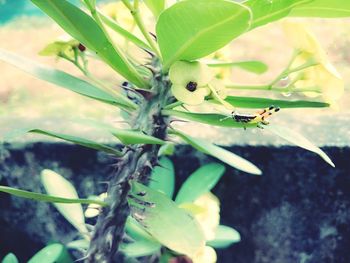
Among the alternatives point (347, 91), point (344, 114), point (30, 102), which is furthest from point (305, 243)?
point (30, 102)

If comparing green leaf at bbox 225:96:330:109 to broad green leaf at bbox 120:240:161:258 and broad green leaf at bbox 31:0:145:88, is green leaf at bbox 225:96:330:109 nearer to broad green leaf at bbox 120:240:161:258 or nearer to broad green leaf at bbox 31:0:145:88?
broad green leaf at bbox 31:0:145:88

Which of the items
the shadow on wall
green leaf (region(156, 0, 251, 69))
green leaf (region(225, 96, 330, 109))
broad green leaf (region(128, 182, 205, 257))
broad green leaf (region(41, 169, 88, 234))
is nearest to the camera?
green leaf (region(156, 0, 251, 69))

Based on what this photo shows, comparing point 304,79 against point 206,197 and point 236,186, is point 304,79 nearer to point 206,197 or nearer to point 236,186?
point 206,197

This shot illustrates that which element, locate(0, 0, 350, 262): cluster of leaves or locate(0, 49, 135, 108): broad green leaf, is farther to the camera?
locate(0, 49, 135, 108): broad green leaf

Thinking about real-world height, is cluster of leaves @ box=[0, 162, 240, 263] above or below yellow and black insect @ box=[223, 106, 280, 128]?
below

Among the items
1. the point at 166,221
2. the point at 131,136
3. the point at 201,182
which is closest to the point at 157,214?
the point at 166,221

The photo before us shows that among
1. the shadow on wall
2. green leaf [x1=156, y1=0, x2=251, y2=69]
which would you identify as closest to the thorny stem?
green leaf [x1=156, y1=0, x2=251, y2=69]

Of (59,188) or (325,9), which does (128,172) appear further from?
(325,9)
